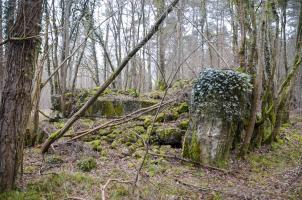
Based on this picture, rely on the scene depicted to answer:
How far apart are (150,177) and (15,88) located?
9.93 ft

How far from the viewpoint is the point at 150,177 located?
5.72 m

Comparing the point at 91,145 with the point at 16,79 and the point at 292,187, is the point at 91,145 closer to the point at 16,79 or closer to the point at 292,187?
the point at 16,79

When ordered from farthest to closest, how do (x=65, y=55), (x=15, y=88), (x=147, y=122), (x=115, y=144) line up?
1. (x=65, y=55)
2. (x=147, y=122)
3. (x=115, y=144)
4. (x=15, y=88)

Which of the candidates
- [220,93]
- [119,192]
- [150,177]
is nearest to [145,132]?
[220,93]

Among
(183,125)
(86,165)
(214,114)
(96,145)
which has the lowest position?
(86,165)

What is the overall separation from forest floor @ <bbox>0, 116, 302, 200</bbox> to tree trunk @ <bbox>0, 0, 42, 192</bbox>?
1.75 feet

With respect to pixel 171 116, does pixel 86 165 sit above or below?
below

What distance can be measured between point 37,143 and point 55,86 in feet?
17.3

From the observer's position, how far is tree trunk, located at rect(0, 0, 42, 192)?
429 centimetres

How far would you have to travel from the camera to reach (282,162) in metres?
7.57

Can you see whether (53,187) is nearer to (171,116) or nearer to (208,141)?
(208,141)

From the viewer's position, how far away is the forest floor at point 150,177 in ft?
15.7

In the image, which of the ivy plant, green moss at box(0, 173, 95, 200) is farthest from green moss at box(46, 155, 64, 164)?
the ivy plant

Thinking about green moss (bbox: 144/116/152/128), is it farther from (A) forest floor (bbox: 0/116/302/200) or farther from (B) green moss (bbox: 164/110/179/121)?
(A) forest floor (bbox: 0/116/302/200)
